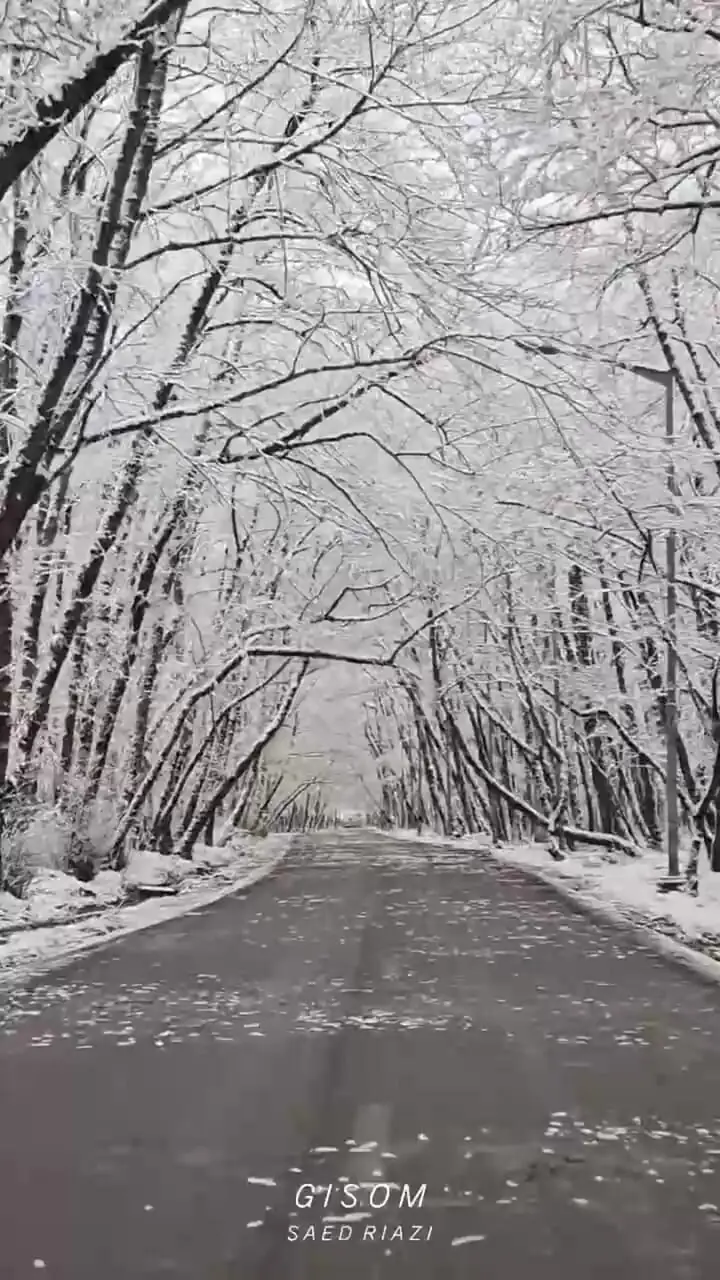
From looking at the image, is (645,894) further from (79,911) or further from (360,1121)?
(360,1121)

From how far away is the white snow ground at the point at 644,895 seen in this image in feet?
50.4

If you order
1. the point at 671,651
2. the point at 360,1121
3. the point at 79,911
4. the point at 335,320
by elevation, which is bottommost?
the point at 360,1121

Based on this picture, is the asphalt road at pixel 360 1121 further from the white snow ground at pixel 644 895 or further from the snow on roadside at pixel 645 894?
the snow on roadside at pixel 645 894

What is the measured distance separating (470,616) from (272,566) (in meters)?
7.91

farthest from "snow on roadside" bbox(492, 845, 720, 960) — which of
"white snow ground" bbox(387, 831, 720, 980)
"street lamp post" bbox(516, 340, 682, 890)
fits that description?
"street lamp post" bbox(516, 340, 682, 890)

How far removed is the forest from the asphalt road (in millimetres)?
4581

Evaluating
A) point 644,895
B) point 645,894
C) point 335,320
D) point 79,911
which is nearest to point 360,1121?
point 335,320

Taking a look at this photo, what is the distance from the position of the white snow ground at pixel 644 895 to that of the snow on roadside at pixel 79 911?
21.1 feet

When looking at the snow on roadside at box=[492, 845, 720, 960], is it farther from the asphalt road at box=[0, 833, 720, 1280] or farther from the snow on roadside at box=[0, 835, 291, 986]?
the snow on roadside at box=[0, 835, 291, 986]

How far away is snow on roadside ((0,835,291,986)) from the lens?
44.2ft

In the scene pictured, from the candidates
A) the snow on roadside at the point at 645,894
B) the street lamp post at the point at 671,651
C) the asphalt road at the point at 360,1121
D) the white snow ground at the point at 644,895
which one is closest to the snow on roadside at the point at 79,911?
the asphalt road at the point at 360,1121

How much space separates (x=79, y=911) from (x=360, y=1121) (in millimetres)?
12436

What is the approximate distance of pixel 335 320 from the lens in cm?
1436

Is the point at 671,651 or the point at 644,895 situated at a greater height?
the point at 671,651
